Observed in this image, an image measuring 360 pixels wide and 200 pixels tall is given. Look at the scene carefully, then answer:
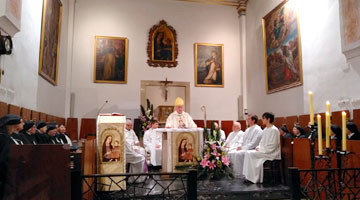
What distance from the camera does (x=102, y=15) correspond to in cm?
1170

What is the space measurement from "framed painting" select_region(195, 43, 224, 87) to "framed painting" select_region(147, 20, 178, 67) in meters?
1.00

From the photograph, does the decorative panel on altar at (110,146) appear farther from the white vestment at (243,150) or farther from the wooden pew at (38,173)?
the wooden pew at (38,173)

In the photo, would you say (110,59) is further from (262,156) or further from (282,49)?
(262,156)

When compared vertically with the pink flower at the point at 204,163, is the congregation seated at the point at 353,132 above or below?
above

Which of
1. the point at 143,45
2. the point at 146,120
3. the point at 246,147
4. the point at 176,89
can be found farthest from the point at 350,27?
the point at 143,45

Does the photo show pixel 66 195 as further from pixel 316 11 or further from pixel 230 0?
pixel 230 0

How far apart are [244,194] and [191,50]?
785 centimetres

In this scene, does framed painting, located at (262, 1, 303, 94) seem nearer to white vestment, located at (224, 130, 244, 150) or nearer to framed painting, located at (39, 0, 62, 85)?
white vestment, located at (224, 130, 244, 150)

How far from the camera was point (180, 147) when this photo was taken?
6.89 m

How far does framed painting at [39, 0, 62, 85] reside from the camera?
291 inches

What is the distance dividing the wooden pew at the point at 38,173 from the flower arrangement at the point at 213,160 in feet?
15.5

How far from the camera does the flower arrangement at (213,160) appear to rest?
6773 mm

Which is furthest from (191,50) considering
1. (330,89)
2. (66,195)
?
(66,195)

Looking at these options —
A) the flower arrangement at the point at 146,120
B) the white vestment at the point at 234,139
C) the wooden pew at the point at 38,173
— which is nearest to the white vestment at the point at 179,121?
the white vestment at the point at 234,139
